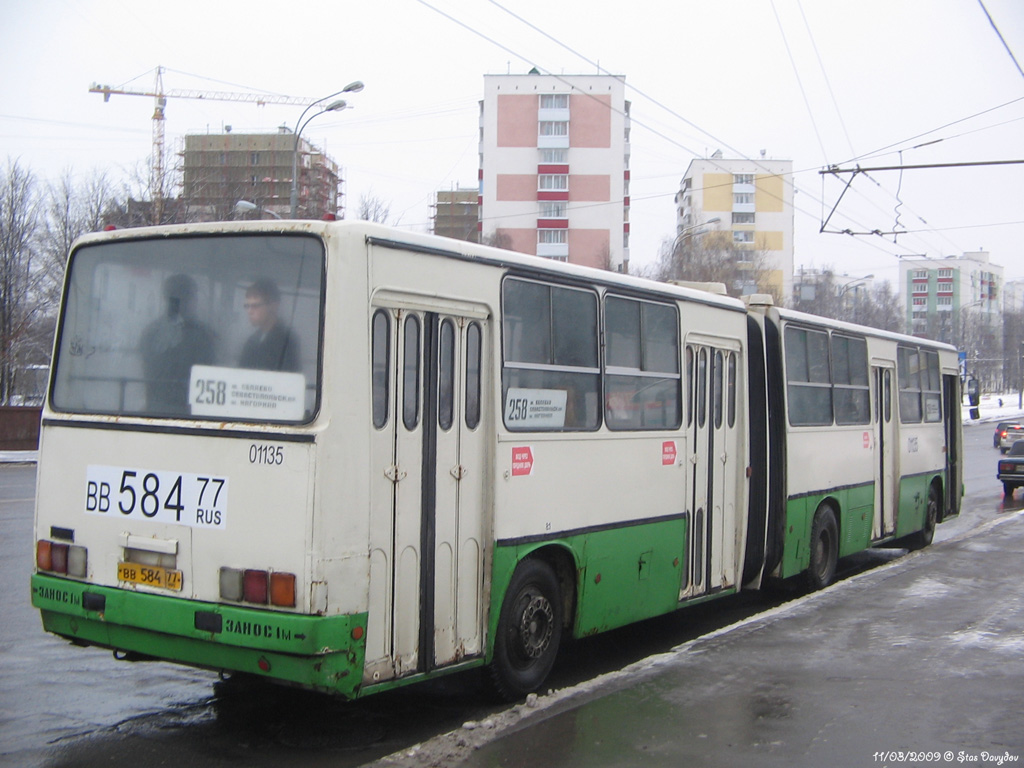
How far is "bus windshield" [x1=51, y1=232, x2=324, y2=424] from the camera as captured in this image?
17.2 feet

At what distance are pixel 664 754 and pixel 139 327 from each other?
3.74 m

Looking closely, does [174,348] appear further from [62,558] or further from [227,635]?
[227,635]

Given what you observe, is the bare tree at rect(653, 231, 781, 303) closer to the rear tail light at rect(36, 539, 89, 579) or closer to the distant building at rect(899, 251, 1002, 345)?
the distant building at rect(899, 251, 1002, 345)

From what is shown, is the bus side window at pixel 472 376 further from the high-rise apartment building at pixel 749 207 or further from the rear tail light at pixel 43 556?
the high-rise apartment building at pixel 749 207

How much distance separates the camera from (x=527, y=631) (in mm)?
6535

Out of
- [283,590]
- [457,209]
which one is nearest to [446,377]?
[283,590]

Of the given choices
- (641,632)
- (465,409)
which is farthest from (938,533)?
(465,409)

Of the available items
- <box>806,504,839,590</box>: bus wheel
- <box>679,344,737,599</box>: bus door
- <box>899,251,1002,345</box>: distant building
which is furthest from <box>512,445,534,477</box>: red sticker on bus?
<box>899,251,1002,345</box>: distant building

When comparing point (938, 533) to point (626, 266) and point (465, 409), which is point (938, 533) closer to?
point (465, 409)

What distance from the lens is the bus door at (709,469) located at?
339 inches

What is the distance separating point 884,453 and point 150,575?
10275 mm

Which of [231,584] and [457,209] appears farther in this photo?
[457,209]

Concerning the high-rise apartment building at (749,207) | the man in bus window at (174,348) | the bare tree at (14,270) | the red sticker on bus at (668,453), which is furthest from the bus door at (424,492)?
the high-rise apartment building at (749,207)

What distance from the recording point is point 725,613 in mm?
10125
